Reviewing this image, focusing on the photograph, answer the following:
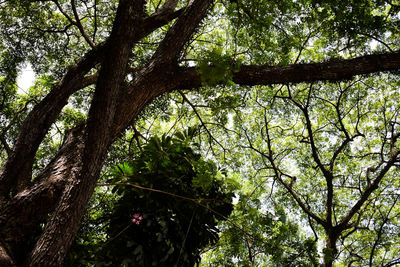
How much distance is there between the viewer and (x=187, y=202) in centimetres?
286

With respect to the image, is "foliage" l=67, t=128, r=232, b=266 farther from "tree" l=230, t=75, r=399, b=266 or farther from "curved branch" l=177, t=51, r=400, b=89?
"tree" l=230, t=75, r=399, b=266

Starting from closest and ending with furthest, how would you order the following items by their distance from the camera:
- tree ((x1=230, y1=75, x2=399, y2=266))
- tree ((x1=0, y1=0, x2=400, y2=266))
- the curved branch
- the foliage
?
1. tree ((x1=0, y1=0, x2=400, y2=266))
2. the foliage
3. the curved branch
4. tree ((x1=230, y1=75, x2=399, y2=266))

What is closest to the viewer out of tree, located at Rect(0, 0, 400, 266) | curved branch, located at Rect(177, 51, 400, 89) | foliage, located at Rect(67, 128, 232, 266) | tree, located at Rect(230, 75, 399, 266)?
tree, located at Rect(0, 0, 400, 266)

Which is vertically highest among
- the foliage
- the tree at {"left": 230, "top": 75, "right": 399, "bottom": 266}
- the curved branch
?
the tree at {"left": 230, "top": 75, "right": 399, "bottom": 266}

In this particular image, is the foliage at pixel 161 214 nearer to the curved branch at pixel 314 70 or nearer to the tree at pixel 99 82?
the tree at pixel 99 82

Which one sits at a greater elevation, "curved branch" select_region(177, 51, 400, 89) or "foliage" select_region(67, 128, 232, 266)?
"curved branch" select_region(177, 51, 400, 89)

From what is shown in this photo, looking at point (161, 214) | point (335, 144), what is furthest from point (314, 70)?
point (335, 144)

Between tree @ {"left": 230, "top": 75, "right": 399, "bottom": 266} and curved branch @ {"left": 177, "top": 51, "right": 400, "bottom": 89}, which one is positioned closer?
curved branch @ {"left": 177, "top": 51, "right": 400, "bottom": 89}

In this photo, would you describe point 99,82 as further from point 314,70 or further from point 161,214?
point 314,70

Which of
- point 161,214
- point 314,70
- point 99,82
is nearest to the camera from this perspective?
point 99,82

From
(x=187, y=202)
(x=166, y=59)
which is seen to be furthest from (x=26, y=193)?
(x=166, y=59)

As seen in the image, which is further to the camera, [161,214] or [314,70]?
[314,70]

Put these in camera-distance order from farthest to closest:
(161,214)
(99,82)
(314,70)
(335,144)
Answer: (335,144)
(314,70)
(161,214)
(99,82)

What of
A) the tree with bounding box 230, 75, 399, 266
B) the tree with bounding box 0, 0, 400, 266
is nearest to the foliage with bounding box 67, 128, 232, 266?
the tree with bounding box 0, 0, 400, 266
